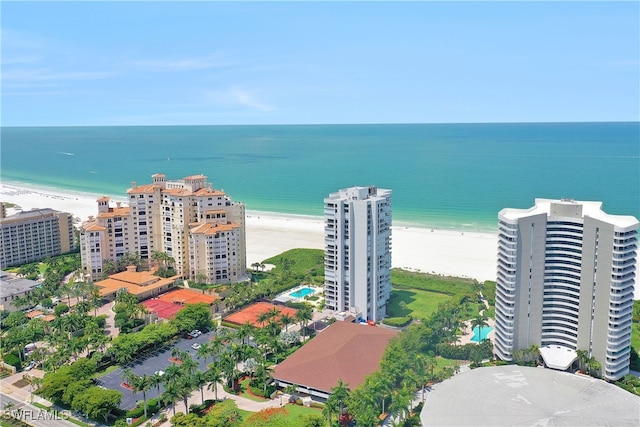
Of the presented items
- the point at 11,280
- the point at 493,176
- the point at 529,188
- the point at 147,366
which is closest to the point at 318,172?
the point at 493,176

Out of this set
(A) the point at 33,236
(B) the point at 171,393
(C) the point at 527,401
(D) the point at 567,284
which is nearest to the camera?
(C) the point at 527,401

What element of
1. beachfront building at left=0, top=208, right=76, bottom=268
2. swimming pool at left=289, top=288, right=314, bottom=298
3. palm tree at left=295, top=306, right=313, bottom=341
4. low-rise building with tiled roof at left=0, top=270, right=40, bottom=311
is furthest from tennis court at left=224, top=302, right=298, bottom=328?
beachfront building at left=0, top=208, right=76, bottom=268

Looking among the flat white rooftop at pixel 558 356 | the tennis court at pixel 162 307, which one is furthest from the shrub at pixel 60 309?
the flat white rooftop at pixel 558 356

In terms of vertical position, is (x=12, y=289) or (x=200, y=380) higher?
(x=12, y=289)

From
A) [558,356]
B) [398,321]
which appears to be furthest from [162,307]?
[558,356]

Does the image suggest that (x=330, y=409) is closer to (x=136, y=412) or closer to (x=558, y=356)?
(x=136, y=412)

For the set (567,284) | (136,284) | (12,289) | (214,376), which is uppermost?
(567,284)

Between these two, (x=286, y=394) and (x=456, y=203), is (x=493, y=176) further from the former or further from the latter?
(x=286, y=394)

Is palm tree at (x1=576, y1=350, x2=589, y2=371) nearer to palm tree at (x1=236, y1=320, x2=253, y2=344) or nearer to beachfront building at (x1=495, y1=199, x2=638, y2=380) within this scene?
beachfront building at (x1=495, y1=199, x2=638, y2=380)
